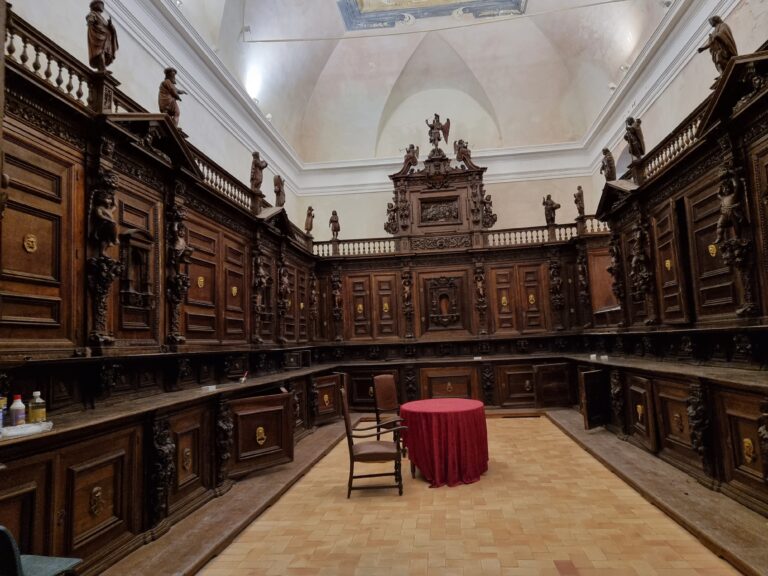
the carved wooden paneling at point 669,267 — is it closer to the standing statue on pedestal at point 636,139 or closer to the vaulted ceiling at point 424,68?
the standing statue on pedestal at point 636,139

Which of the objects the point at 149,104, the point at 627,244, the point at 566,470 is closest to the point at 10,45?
the point at 149,104

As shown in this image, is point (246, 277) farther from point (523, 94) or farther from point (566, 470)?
point (523, 94)

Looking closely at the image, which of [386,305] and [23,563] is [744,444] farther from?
[386,305]

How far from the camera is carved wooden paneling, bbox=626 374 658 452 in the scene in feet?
18.8

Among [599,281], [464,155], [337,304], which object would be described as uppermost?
[464,155]

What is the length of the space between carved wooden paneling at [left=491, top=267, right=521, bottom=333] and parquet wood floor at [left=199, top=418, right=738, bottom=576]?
5531 millimetres

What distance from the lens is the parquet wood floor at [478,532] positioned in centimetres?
337

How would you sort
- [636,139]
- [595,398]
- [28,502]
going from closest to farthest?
[28,502], [636,139], [595,398]

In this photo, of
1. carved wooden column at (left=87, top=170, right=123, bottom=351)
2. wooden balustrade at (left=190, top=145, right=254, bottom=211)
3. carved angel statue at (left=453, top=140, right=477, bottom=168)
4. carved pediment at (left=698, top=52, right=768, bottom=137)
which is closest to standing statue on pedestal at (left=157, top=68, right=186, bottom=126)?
wooden balustrade at (left=190, top=145, right=254, bottom=211)

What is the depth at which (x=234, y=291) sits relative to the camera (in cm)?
724

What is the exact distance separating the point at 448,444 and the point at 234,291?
381 cm

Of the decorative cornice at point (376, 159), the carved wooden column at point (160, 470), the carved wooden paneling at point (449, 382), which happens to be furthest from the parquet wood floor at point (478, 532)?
the decorative cornice at point (376, 159)

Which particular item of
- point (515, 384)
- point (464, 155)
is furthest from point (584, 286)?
point (464, 155)

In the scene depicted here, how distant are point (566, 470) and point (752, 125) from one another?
4.02 meters
